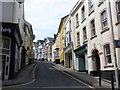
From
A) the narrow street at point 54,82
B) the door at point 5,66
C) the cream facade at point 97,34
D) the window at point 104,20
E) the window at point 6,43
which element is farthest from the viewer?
the window at point 6,43

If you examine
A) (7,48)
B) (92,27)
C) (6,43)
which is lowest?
(7,48)

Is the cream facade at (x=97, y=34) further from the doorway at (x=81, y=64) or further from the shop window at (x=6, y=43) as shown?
the shop window at (x=6, y=43)

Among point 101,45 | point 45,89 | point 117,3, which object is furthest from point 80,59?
point 45,89

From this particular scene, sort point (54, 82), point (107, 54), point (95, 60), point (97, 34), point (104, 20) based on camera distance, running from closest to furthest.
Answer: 1. point (54, 82)
2. point (107, 54)
3. point (104, 20)
4. point (97, 34)
5. point (95, 60)

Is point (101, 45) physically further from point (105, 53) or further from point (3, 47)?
point (3, 47)

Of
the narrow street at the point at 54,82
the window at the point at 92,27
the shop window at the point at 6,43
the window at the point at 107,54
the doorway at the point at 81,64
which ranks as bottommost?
the narrow street at the point at 54,82

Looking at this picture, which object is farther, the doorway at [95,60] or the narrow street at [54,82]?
the doorway at [95,60]

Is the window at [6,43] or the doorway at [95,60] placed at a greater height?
the window at [6,43]

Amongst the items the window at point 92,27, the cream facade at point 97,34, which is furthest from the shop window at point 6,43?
the window at point 92,27

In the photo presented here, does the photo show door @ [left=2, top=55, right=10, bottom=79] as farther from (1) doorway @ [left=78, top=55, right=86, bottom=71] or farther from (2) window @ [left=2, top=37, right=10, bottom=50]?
(1) doorway @ [left=78, top=55, right=86, bottom=71]

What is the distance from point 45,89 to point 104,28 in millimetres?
8788

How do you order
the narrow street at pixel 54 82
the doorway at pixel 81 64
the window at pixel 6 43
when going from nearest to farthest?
1. the narrow street at pixel 54 82
2. the window at pixel 6 43
3. the doorway at pixel 81 64

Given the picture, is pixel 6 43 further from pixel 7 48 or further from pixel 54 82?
pixel 54 82

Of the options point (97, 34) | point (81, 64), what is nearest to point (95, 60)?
point (97, 34)
